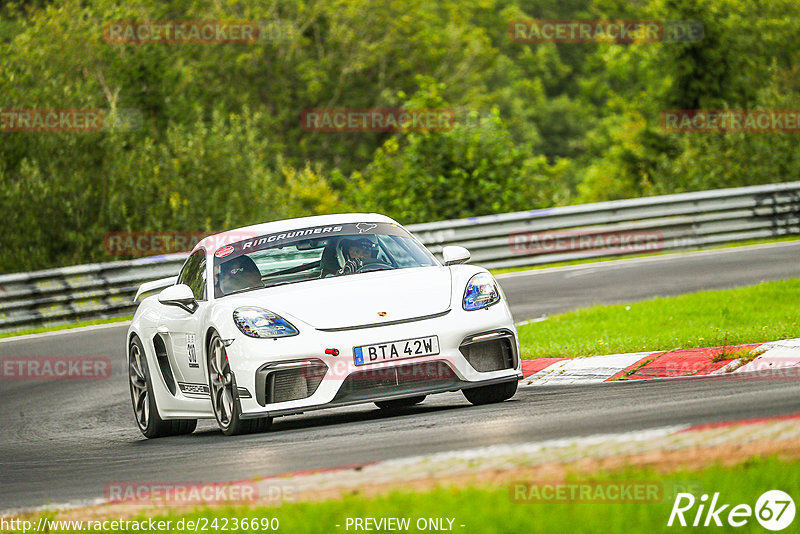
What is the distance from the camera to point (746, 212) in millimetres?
21969

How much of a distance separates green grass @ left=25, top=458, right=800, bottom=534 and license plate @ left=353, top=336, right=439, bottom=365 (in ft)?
8.86

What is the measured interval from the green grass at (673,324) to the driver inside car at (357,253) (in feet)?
7.75

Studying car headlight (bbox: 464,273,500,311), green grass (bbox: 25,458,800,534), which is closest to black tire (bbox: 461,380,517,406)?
car headlight (bbox: 464,273,500,311)

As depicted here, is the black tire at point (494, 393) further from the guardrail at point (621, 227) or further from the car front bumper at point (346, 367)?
the guardrail at point (621, 227)

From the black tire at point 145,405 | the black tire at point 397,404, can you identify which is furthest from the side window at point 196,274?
the black tire at point 397,404

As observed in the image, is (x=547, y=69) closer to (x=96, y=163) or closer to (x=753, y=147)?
(x=753, y=147)

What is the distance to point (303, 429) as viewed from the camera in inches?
322

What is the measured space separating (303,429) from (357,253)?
1465 millimetres

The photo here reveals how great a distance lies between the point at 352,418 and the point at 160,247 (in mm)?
15524

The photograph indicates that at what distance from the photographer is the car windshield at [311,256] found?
8.86 metres

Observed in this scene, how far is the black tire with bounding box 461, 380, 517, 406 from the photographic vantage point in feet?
28.1

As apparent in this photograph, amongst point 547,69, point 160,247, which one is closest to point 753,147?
point 160,247

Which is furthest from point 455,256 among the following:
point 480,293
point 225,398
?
point 225,398

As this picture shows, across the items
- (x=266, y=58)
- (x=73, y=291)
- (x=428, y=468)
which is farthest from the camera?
(x=266, y=58)
